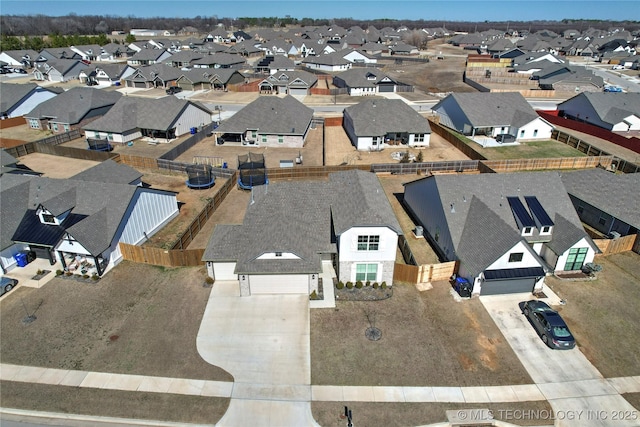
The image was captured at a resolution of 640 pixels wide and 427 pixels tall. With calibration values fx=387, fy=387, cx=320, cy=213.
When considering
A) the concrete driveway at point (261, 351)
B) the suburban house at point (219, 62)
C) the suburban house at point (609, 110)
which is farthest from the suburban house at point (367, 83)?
the concrete driveway at point (261, 351)

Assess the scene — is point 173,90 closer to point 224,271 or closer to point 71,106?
point 71,106

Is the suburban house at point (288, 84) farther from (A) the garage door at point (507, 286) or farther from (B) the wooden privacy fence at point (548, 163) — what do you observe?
(A) the garage door at point (507, 286)

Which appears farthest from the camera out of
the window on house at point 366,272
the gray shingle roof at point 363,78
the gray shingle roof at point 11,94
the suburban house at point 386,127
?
the gray shingle roof at point 363,78

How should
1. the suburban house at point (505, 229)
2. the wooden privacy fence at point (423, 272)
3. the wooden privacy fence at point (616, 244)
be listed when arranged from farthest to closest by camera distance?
the wooden privacy fence at point (616, 244)
the wooden privacy fence at point (423, 272)
the suburban house at point (505, 229)

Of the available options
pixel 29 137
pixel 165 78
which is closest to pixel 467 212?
pixel 29 137

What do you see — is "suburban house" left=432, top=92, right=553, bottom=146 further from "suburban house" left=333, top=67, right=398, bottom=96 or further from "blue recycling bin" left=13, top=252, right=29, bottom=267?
"blue recycling bin" left=13, top=252, right=29, bottom=267

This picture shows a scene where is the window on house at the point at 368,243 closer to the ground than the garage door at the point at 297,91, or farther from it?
farther from it

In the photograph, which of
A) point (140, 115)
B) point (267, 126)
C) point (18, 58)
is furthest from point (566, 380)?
point (18, 58)
